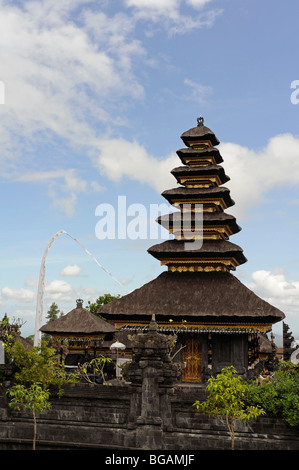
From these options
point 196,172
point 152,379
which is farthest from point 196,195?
point 152,379

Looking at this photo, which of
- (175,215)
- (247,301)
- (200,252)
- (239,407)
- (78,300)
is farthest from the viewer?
(78,300)

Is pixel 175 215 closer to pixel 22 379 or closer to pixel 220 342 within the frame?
pixel 220 342

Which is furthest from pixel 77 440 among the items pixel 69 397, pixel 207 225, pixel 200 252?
pixel 207 225

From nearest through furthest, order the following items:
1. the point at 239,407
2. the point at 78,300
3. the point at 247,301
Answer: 1. the point at 239,407
2. the point at 247,301
3. the point at 78,300

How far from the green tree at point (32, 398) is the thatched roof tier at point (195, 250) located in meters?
14.1

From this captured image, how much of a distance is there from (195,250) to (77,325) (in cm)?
1540

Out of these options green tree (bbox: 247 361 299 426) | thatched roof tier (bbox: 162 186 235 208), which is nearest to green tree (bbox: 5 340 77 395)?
green tree (bbox: 247 361 299 426)

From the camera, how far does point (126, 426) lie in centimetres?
1903

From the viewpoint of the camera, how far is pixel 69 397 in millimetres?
19953

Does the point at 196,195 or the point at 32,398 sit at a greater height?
the point at 196,195

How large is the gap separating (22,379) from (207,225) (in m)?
17.0

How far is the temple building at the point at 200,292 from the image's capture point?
92.5ft

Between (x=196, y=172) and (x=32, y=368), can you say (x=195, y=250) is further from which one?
(x=32, y=368)

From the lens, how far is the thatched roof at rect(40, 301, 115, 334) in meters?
40.4
